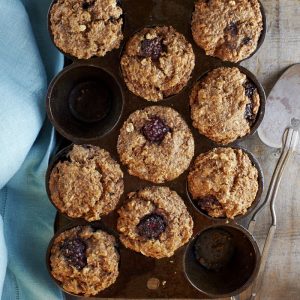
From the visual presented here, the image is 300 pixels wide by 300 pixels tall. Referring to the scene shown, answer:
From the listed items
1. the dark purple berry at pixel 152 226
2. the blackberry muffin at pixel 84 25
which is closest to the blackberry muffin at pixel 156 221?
the dark purple berry at pixel 152 226

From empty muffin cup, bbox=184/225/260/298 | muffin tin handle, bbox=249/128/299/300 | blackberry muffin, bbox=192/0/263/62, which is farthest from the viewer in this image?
muffin tin handle, bbox=249/128/299/300

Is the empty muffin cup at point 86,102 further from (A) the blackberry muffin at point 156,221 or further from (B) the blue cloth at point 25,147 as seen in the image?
(A) the blackberry muffin at point 156,221

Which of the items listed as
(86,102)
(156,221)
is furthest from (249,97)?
(86,102)

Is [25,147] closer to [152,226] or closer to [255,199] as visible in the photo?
[152,226]

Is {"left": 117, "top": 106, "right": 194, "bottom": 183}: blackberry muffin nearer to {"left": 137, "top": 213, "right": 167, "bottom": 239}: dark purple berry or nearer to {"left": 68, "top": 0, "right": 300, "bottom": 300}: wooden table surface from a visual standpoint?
{"left": 137, "top": 213, "right": 167, "bottom": 239}: dark purple berry

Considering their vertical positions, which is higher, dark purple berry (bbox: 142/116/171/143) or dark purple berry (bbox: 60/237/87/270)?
dark purple berry (bbox: 142/116/171/143)

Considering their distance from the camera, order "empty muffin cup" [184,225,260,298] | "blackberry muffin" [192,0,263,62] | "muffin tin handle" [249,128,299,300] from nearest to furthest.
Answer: "blackberry muffin" [192,0,263,62] < "empty muffin cup" [184,225,260,298] < "muffin tin handle" [249,128,299,300]

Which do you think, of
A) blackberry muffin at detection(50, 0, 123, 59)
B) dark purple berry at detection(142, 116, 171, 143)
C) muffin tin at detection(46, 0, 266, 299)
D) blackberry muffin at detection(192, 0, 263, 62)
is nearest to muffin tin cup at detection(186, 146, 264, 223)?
muffin tin at detection(46, 0, 266, 299)

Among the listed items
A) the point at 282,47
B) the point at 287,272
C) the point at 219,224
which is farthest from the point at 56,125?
the point at 287,272
